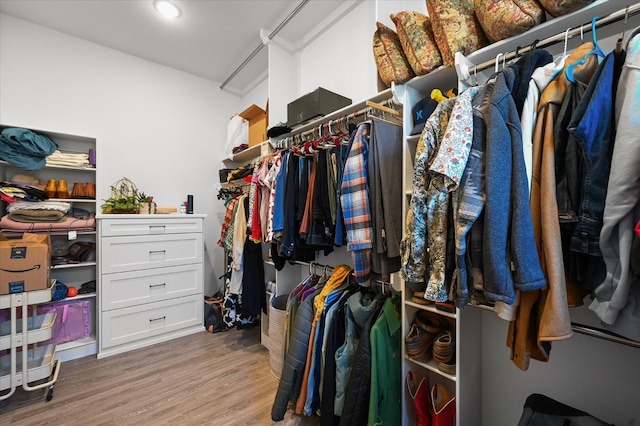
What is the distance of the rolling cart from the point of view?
5.41 feet

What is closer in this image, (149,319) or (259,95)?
(149,319)

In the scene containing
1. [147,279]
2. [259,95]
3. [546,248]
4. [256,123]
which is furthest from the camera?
[259,95]

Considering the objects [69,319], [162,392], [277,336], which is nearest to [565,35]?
[277,336]

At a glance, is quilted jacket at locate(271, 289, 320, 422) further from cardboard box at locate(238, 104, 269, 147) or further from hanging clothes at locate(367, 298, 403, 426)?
cardboard box at locate(238, 104, 269, 147)

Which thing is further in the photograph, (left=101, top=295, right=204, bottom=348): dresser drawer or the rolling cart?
(left=101, top=295, right=204, bottom=348): dresser drawer

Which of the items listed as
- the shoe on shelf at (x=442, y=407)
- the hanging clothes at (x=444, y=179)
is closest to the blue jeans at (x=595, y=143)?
the hanging clothes at (x=444, y=179)

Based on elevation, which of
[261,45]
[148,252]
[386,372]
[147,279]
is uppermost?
[261,45]

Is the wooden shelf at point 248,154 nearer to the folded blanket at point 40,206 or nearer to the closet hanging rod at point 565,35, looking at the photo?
the folded blanket at point 40,206

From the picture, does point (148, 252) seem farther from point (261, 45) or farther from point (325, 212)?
point (261, 45)

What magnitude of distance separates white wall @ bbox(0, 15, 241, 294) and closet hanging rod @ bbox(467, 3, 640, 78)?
305cm

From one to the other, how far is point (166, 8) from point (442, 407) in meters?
3.23

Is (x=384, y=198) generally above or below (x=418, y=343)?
above

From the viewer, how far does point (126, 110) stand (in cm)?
279

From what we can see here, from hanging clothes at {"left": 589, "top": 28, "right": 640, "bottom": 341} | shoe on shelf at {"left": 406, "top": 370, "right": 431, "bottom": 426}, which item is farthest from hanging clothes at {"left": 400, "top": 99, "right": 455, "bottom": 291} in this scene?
shoe on shelf at {"left": 406, "top": 370, "right": 431, "bottom": 426}
